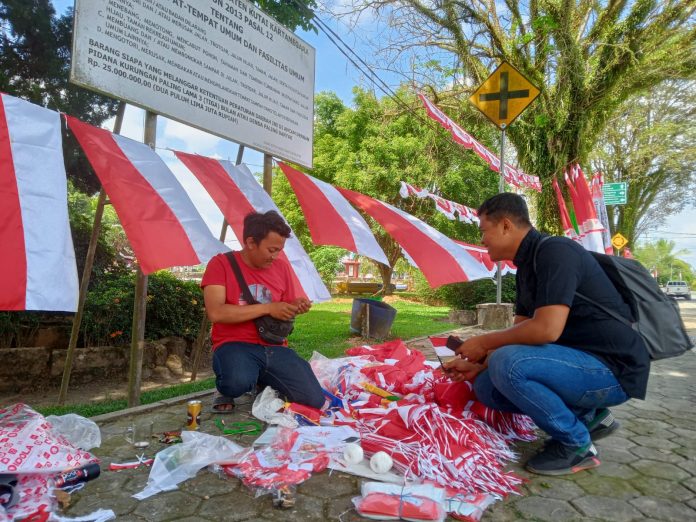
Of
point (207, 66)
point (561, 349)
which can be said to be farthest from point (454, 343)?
point (207, 66)

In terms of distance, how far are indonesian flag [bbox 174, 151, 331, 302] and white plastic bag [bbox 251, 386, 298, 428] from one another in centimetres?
97

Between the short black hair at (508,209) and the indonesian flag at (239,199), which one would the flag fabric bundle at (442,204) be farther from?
the short black hair at (508,209)

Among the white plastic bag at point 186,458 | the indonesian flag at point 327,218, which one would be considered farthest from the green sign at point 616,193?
the white plastic bag at point 186,458

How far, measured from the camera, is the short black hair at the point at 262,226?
320 cm

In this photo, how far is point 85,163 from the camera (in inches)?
249

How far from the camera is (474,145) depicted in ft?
25.8

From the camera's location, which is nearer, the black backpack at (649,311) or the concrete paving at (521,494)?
the concrete paving at (521,494)

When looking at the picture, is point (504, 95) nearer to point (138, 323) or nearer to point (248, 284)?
point (248, 284)

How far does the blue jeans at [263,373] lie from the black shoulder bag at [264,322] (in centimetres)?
13

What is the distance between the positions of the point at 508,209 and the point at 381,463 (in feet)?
5.04

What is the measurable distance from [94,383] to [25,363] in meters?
0.73

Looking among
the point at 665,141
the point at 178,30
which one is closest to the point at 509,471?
the point at 178,30

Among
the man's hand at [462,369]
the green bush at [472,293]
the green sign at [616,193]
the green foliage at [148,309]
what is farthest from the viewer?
the green sign at [616,193]

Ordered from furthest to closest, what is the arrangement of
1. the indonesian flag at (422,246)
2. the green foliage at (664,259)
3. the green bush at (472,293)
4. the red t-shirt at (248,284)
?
the green foliage at (664,259)
the green bush at (472,293)
the indonesian flag at (422,246)
the red t-shirt at (248,284)
